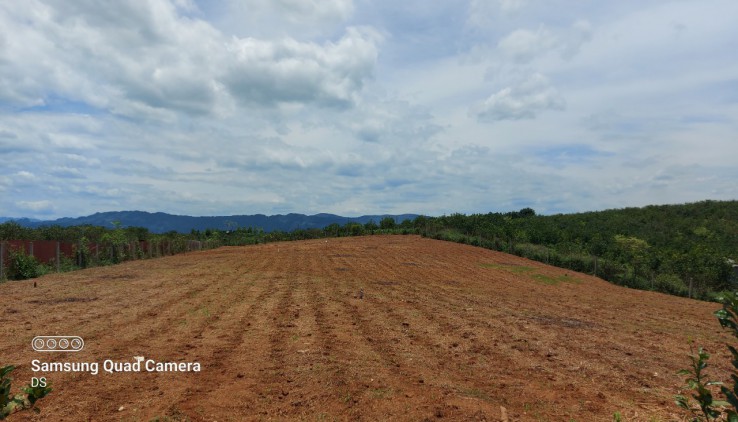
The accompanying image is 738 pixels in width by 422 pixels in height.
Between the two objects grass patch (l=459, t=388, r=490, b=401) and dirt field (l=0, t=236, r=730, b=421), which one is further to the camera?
grass patch (l=459, t=388, r=490, b=401)

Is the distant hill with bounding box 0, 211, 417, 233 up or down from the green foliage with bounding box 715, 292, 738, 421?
up

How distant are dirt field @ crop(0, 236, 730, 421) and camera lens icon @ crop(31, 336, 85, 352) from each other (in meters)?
0.17

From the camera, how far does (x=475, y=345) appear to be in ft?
25.9

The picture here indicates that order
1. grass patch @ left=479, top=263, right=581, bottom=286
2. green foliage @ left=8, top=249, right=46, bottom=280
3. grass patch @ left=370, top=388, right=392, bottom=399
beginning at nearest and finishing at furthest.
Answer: grass patch @ left=370, top=388, right=392, bottom=399, green foliage @ left=8, top=249, right=46, bottom=280, grass patch @ left=479, top=263, right=581, bottom=286

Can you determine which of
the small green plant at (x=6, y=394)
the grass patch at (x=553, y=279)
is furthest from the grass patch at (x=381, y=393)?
the grass patch at (x=553, y=279)

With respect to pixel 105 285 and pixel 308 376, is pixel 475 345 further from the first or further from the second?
pixel 105 285

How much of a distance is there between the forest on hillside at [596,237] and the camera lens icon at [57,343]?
623 inches

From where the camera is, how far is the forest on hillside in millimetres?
24938

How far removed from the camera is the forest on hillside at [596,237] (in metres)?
24.9

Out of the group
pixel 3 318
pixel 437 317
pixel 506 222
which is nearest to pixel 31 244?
pixel 3 318

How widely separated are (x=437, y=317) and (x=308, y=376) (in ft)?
16.7

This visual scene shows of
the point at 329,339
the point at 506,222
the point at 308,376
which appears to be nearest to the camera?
the point at 308,376

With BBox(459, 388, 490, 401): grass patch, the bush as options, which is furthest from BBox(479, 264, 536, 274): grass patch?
BBox(459, 388, 490, 401): grass patch

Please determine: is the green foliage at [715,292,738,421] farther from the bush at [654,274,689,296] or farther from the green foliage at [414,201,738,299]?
the bush at [654,274,689,296]
